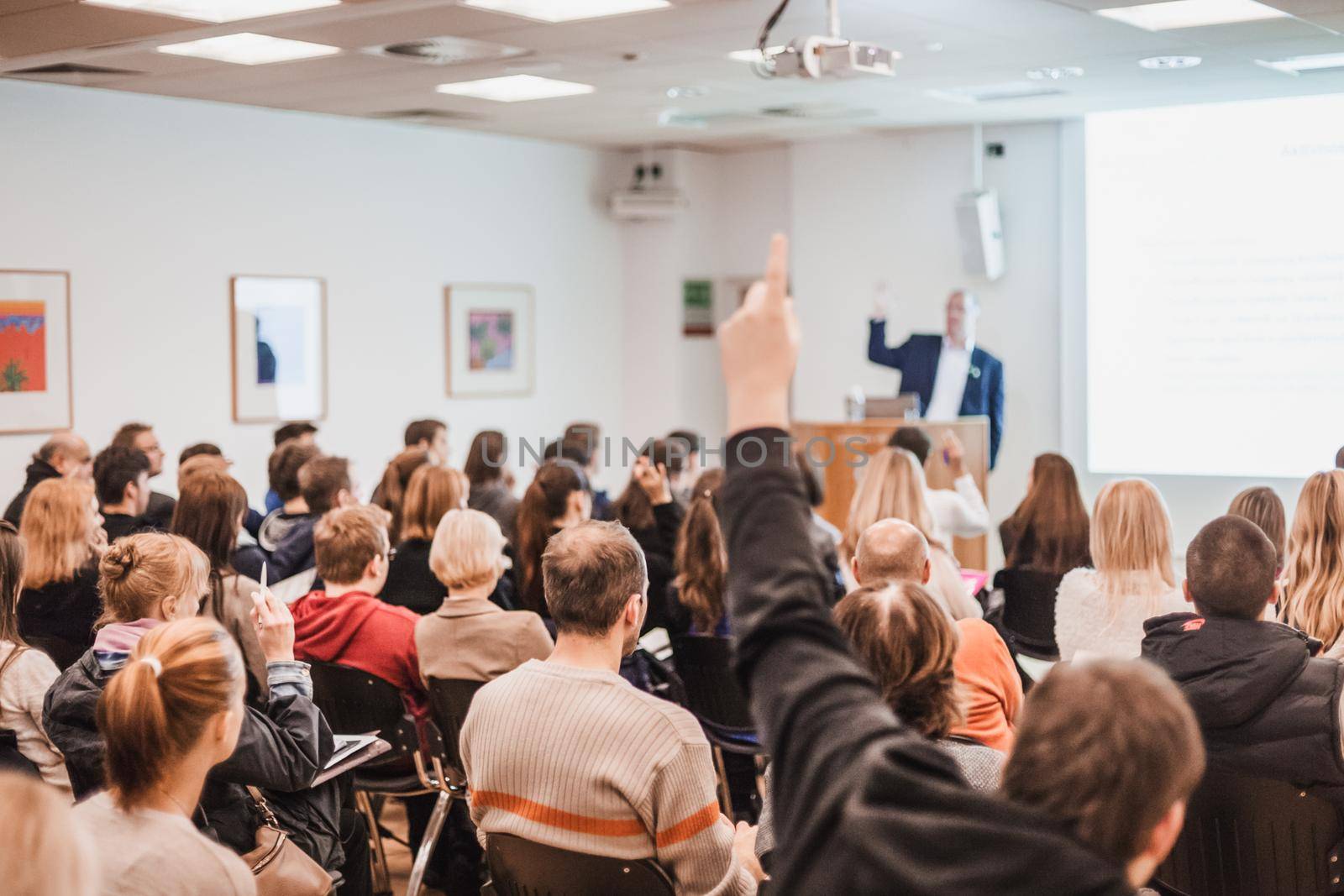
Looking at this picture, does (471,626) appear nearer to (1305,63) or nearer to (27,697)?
(27,697)

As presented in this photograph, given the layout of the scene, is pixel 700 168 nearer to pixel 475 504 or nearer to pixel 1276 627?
pixel 475 504

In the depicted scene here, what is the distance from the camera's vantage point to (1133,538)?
13.4ft

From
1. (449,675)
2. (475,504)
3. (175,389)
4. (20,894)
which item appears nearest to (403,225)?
(175,389)

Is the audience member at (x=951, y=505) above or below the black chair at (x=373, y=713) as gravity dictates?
above

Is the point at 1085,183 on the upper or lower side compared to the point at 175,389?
upper

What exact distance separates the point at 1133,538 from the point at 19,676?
3089mm

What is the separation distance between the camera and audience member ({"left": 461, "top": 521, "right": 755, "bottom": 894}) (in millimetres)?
2379

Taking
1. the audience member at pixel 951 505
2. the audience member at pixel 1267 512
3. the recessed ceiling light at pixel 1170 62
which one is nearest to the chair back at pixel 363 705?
the audience member at pixel 951 505

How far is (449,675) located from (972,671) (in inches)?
65.5

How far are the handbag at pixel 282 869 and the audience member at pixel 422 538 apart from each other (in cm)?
210

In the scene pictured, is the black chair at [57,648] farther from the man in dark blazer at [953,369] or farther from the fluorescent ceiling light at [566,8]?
the man in dark blazer at [953,369]

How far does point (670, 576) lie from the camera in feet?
16.4

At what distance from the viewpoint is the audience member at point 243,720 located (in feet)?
9.01

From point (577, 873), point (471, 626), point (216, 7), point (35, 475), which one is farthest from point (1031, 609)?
point (35, 475)
